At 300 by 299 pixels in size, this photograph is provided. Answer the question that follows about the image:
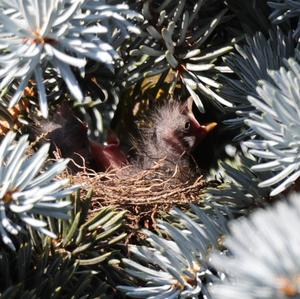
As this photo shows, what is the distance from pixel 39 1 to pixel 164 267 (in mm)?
263

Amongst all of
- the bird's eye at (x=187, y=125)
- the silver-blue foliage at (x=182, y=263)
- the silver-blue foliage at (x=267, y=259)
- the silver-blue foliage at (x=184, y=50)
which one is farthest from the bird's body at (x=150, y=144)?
the silver-blue foliage at (x=267, y=259)

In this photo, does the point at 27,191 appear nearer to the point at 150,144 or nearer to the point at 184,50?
the point at 184,50

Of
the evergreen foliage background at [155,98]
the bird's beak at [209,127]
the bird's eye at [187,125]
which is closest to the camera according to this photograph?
the evergreen foliage background at [155,98]

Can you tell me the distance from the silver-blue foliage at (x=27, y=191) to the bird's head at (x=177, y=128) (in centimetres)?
46

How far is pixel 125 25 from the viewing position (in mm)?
625

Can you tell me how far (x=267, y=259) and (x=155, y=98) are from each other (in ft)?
1.94

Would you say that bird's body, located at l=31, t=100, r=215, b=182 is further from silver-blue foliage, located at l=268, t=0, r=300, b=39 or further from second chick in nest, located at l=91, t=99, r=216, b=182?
silver-blue foliage, located at l=268, t=0, r=300, b=39

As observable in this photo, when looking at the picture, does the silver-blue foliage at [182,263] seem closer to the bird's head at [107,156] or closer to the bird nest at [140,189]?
the bird nest at [140,189]

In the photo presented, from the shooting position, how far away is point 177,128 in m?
1.20

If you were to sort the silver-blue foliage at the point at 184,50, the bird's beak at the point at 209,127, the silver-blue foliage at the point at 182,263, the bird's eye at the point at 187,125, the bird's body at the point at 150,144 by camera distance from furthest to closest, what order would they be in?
the bird's eye at the point at 187,125 < the bird's body at the point at 150,144 < the bird's beak at the point at 209,127 < the silver-blue foliage at the point at 184,50 < the silver-blue foliage at the point at 182,263

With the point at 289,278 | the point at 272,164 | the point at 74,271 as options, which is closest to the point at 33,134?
the point at 74,271

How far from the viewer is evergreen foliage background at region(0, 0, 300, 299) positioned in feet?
1.76

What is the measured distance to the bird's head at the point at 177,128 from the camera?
107 cm

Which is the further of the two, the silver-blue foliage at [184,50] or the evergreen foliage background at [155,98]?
the silver-blue foliage at [184,50]
